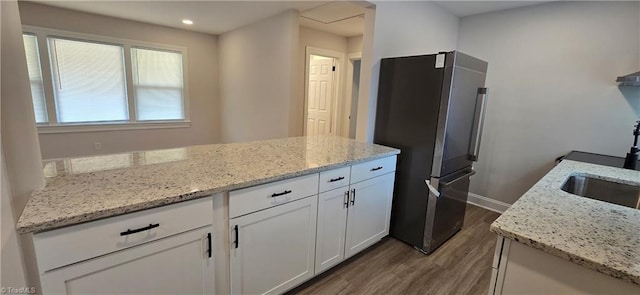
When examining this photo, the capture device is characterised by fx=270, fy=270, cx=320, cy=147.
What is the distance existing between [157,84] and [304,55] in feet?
9.34

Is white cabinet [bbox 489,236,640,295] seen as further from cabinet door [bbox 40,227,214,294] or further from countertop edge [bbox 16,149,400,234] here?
cabinet door [bbox 40,227,214,294]

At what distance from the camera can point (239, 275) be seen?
57.2 inches

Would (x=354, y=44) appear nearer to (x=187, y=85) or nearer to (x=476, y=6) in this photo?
(x=476, y=6)

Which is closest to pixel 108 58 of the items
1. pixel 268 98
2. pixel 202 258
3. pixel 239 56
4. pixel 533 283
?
pixel 239 56

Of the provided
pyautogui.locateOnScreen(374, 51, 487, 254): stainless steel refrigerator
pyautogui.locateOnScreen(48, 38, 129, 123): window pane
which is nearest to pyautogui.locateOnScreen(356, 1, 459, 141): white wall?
pyautogui.locateOnScreen(374, 51, 487, 254): stainless steel refrigerator

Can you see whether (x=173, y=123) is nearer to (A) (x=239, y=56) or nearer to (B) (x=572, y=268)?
(A) (x=239, y=56)

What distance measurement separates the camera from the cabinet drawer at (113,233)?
3.08 ft

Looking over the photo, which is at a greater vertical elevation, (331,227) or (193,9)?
(193,9)

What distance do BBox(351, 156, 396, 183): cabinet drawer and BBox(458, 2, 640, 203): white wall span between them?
178 cm

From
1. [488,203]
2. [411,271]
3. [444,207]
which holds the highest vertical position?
[444,207]

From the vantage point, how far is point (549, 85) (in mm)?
2822

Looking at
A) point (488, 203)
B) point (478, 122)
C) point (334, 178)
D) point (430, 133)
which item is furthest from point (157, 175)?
point (488, 203)

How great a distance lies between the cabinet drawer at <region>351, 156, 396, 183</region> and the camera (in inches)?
77.7

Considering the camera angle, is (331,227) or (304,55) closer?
(331,227)
